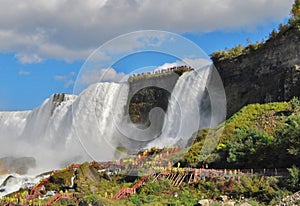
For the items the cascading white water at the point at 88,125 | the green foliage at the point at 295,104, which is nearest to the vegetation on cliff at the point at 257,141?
the green foliage at the point at 295,104

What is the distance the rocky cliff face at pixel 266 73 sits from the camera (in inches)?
1125

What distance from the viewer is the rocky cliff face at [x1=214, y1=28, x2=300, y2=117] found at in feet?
93.7

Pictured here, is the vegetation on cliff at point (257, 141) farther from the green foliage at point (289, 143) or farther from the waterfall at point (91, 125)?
the waterfall at point (91, 125)

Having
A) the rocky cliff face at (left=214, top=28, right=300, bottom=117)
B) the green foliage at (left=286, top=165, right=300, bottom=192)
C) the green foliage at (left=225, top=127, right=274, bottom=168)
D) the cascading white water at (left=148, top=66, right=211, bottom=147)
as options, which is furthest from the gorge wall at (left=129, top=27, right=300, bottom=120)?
the green foliage at (left=286, top=165, right=300, bottom=192)

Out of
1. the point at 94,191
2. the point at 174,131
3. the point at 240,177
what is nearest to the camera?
the point at 240,177

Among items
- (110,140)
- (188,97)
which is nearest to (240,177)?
(110,140)

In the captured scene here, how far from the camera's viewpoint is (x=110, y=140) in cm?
2747

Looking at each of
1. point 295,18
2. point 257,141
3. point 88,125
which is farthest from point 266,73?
point 88,125

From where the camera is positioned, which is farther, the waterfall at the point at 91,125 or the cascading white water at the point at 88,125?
the cascading white water at the point at 88,125

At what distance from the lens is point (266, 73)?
31047 millimetres

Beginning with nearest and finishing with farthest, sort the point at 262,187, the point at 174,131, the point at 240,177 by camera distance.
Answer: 1. the point at 262,187
2. the point at 240,177
3. the point at 174,131

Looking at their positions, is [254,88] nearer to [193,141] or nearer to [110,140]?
[193,141]

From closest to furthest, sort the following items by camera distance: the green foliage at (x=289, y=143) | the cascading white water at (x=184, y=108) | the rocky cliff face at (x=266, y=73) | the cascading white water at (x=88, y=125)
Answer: the green foliage at (x=289, y=143) < the cascading white water at (x=88, y=125) < the cascading white water at (x=184, y=108) < the rocky cliff face at (x=266, y=73)

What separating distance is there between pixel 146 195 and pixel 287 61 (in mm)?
15316
